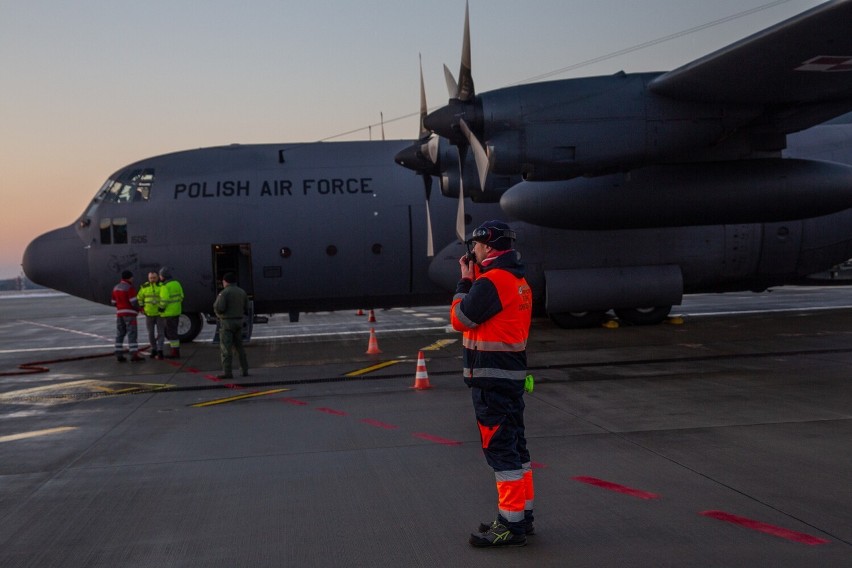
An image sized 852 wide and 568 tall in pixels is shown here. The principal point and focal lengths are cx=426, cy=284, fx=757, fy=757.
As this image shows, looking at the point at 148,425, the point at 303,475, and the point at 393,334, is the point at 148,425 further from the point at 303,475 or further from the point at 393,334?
the point at 393,334

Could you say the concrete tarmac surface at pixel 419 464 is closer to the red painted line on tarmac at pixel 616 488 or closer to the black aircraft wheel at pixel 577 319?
the red painted line on tarmac at pixel 616 488

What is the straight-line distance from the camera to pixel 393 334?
2009 centimetres

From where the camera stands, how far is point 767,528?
5.08 m

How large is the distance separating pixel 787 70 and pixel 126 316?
13286mm

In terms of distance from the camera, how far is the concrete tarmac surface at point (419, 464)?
16.5ft

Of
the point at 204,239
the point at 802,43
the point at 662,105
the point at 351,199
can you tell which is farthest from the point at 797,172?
the point at 204,239

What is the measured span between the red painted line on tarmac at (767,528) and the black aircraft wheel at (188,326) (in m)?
15.7

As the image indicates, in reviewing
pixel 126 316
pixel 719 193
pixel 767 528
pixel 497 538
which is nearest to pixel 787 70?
pixel 719 193

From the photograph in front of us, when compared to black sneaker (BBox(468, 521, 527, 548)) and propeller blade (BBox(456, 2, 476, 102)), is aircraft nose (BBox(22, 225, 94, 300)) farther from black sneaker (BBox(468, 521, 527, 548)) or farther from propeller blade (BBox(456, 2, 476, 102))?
black sneaker (BBox(468, 521, 527, 548))

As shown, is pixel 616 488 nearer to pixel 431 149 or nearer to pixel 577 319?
pixel 431 149

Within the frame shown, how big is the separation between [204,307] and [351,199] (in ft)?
14.5

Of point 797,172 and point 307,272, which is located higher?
point 797,172

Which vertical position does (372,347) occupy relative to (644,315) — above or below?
below

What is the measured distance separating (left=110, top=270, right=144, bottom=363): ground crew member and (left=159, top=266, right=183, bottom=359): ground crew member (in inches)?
24.4
